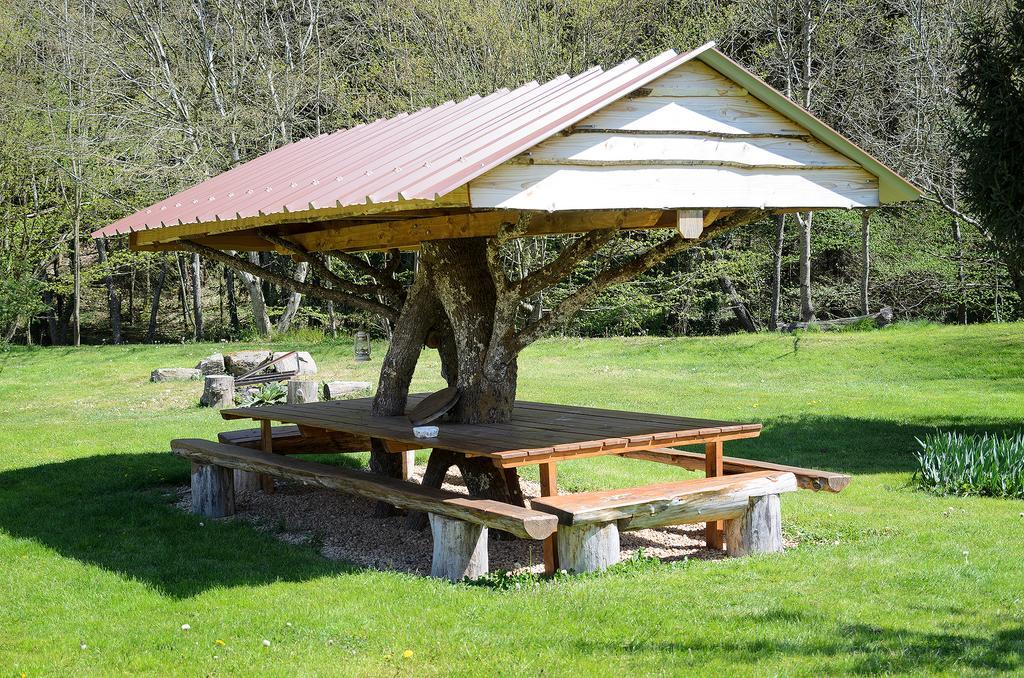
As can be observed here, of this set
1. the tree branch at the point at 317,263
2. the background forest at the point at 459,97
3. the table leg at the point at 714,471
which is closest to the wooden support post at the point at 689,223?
the table leg at the point at 714,471

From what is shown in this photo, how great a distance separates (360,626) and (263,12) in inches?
915

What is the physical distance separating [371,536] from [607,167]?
3410 millimetres

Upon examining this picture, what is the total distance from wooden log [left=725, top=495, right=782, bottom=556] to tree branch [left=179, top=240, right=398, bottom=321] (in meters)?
3.13

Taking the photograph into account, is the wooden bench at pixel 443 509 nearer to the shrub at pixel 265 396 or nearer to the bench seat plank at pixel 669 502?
the bench seat plank at pixel 669 502

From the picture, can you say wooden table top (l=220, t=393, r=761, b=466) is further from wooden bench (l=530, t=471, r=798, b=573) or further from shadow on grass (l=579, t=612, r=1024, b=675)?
shadow on grass (l=579, t=612, r=1024, b=675)

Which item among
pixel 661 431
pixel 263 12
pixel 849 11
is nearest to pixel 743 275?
pixel 849 11

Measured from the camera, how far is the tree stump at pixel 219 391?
1528 cm

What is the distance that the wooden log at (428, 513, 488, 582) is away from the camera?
242 inches

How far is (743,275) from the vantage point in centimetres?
2728

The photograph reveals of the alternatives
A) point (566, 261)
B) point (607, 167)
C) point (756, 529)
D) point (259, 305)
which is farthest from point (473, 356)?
point (259, 305)

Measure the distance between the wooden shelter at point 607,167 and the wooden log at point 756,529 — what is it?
1845mm

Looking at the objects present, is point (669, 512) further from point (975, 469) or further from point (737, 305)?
point (737, 305)

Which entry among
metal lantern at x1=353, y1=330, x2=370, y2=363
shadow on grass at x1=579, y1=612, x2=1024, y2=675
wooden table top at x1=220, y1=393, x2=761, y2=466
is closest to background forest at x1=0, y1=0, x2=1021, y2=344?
metal lantern at x1=353, y1=330, x2=370, y2=363

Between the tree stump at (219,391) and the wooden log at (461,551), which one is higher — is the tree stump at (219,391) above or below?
above
